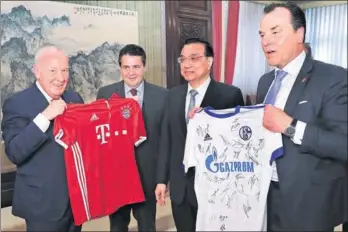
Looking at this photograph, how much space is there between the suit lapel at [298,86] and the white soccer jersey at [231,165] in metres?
0.07

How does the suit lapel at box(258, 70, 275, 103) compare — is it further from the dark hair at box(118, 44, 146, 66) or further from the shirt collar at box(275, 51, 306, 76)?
the dark hair at box(118, 44, 146, 66)

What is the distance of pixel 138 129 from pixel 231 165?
325 millimetres

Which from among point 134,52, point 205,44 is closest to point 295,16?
point 205,44

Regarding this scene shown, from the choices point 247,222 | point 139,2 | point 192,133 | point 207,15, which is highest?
point 139,2

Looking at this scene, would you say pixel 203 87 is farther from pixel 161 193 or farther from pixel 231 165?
pixel 161 193

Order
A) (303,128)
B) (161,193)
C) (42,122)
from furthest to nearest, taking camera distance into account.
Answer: (161,193)
(42,122)
(303,128)

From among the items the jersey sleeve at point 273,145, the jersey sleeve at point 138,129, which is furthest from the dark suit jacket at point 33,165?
the jersey sleeve at point 273,145

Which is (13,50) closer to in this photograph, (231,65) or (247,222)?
(231,65)

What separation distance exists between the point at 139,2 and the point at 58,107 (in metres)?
0.78

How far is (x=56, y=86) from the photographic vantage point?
96cm

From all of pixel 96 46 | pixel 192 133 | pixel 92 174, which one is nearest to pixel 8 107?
pixel 92 174

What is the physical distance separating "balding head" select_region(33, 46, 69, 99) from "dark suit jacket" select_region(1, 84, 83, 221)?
3cm

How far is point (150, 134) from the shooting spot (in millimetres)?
1089

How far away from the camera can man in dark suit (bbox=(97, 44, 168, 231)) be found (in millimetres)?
1084
